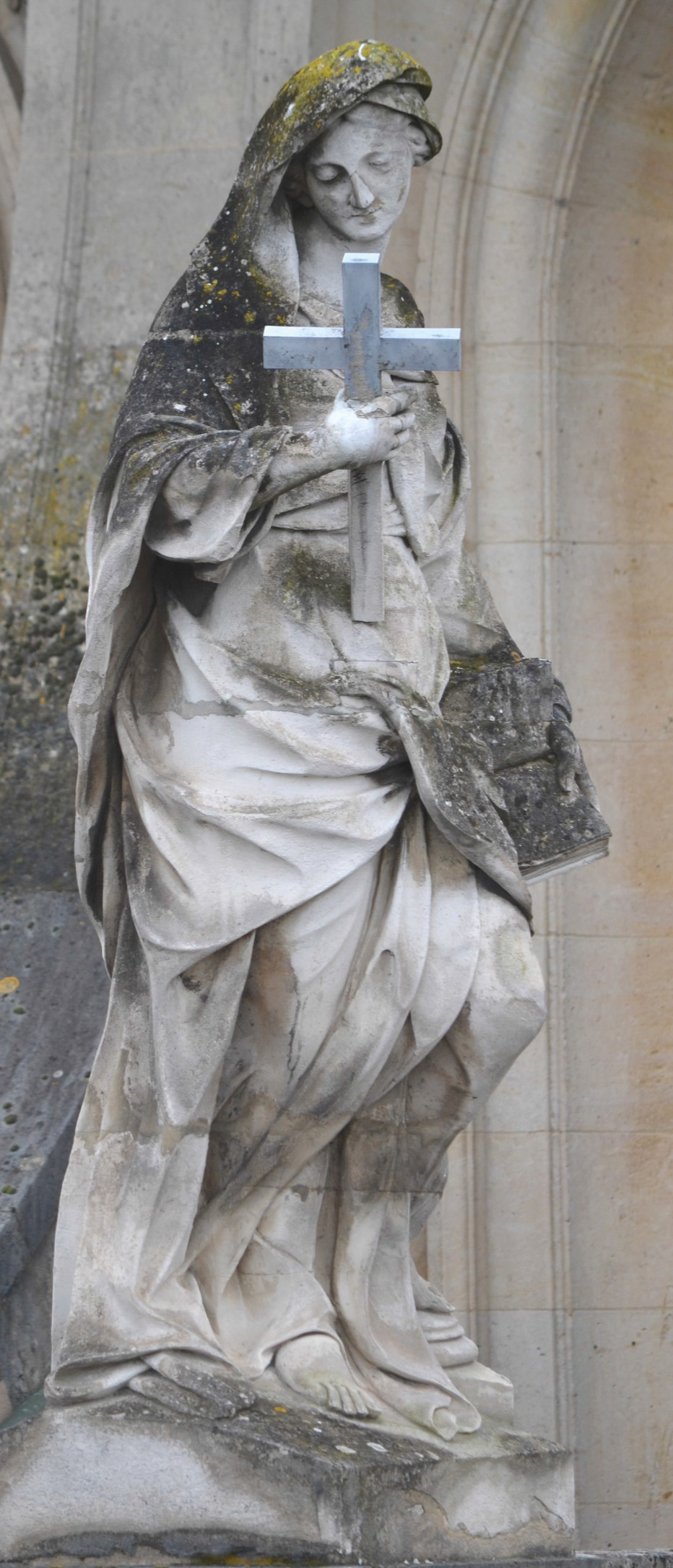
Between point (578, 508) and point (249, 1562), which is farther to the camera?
point (578, 508)

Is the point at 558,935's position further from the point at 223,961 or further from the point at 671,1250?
the point at 223,961

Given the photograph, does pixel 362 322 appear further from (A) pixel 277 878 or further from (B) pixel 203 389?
(A) pixel 277 878

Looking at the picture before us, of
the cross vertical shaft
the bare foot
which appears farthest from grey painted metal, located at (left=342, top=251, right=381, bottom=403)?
the bare foot

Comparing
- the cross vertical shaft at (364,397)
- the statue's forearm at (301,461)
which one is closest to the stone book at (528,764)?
the cross vertical shaft at (364,397)

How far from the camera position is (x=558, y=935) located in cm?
634

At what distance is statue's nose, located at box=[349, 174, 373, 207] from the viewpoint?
14.8ft

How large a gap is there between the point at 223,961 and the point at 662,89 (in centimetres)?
353

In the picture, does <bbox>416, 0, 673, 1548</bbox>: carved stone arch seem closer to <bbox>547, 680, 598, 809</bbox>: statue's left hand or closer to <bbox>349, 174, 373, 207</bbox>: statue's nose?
<bbox>547, 680, 598, 809</bbox>: statue's left hand

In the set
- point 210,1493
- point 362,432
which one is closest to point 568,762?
point 362,432

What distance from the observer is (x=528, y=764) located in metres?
4.62

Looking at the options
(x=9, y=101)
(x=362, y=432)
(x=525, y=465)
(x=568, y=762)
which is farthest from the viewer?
(x=9, y=101)

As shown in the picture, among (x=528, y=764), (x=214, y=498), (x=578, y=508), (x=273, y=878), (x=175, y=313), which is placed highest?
(x=578, y=508)

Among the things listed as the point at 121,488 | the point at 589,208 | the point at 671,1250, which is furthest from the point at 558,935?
the point at 121,488

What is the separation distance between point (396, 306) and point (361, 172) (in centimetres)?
34
